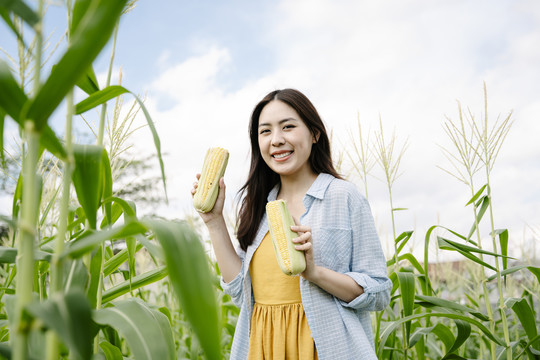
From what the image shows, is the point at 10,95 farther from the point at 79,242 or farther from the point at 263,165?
the point at 263,165

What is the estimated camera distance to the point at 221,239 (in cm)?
225

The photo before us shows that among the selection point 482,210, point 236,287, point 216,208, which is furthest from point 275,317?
point 482,210

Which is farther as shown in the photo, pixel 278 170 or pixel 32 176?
pixel 278 170

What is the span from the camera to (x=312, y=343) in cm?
197

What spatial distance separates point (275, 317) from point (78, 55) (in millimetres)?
1539

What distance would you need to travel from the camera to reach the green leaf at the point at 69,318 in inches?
29.7

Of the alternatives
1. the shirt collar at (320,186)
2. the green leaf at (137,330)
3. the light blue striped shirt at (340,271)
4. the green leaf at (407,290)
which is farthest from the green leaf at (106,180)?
the green leaf at (407,290)

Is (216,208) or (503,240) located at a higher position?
(216,208)

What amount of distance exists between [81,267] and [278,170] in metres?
1.27

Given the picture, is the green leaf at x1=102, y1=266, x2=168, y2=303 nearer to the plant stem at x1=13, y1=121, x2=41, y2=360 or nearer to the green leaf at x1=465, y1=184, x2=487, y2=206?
the plant stem at x1=13, y1=121, x2=41, y2=360

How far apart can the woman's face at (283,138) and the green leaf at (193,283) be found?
1.40 meters

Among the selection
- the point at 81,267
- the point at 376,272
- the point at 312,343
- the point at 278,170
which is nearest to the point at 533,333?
the point at 376,272

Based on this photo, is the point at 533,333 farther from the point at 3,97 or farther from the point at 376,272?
the point at 3,97

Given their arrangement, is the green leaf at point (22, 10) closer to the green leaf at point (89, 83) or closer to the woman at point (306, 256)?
the green leaf at point (89, 83)
